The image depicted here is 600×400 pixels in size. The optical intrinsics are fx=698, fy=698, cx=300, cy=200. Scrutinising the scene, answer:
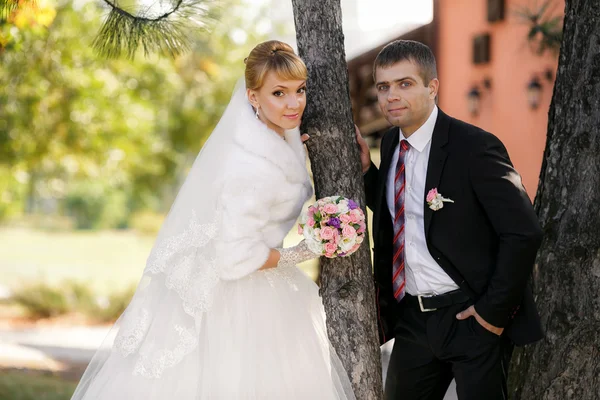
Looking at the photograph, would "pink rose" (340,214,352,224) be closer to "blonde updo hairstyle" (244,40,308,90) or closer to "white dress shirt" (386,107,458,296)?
"white dress shirt" (386,107,458,296)

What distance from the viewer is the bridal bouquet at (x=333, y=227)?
3.03 metres

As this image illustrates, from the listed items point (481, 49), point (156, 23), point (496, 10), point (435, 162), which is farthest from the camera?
point (481, 49)

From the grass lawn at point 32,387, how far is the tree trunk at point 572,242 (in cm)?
411

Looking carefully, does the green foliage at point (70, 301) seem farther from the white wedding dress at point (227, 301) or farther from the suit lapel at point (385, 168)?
the suit lapel at point (385, 168)

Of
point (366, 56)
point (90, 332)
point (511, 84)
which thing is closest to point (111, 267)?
point (90, 332)

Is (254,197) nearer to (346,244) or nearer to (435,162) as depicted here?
(346,244)

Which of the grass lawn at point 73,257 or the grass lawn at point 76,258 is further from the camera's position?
the grass lawn at point 73,257

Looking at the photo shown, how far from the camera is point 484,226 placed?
10.2 feet

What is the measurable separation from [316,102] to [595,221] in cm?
163

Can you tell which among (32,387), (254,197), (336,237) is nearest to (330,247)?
(336,237)

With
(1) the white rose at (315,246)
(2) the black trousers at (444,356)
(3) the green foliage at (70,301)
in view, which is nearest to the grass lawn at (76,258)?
(3) the green foliage at (70,301)

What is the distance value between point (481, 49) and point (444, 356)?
7.20 metres

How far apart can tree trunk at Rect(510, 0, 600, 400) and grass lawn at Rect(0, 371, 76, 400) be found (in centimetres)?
411

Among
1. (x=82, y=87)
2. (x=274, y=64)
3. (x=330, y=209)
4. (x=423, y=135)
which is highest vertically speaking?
(x=82, y=87)
